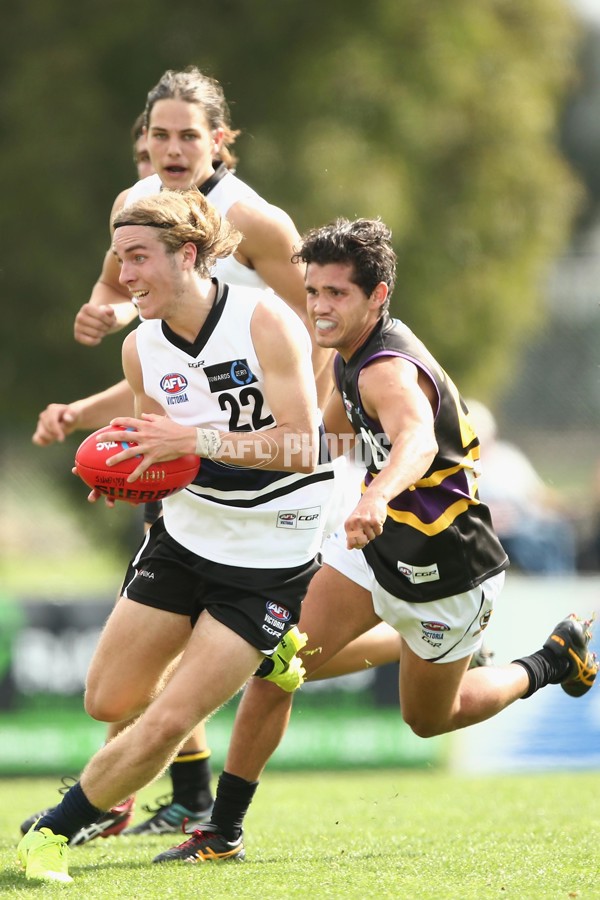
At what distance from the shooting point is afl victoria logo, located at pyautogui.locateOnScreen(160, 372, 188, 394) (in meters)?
4.58

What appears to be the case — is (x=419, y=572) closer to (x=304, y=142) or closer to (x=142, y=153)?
(x=142, y=153)

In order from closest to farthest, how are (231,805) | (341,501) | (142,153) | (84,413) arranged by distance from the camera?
(231,805)
(84,413)
(341,501)
(142,153)

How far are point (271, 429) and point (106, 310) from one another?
49.0 inches

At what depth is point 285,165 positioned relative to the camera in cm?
1313

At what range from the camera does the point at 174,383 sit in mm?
4590

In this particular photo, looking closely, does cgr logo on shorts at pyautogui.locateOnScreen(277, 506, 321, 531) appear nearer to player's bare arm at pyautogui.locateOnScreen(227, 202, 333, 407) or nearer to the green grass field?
player's bare arm at pyautogui.locateOnScreen(227, 202, 333, 407)

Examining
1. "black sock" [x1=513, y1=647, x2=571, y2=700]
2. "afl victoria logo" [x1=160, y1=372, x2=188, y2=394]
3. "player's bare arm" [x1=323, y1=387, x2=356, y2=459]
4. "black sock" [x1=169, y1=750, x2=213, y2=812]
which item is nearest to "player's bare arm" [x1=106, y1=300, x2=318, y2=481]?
"afl victoria logo" [x1=160, y1=372, x2=188, y2=394]

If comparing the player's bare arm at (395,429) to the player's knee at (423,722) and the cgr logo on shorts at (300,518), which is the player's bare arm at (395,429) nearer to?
the cgr logo on shorts at (300,518)

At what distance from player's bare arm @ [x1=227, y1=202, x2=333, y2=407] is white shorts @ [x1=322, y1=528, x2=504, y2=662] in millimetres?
1051

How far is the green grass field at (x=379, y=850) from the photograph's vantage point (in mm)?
4168

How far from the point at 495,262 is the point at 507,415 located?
5.36 ft

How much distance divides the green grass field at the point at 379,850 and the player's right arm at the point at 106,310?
200 cm

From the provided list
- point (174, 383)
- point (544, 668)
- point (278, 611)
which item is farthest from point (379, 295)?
point (544, 668)

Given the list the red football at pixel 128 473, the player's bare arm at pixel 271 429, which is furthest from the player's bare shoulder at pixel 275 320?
the red football at pixel 128 473
